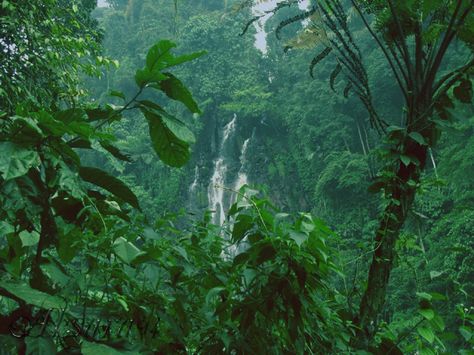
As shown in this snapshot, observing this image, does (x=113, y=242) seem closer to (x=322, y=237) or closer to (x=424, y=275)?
(x=322, y=237)

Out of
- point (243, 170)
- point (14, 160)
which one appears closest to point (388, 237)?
point (14, 160)

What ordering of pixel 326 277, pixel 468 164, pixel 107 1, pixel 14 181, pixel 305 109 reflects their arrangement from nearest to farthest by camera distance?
pixel 14 181, pixel 326 277, pixel 468 164, pixel 305 109, pixel 107 1

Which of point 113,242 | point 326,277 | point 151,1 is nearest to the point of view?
point 113,242

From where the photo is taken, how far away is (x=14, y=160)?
1.76ft

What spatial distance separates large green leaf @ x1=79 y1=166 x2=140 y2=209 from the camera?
0.67 m

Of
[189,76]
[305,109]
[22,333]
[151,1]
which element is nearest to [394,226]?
[22,333]

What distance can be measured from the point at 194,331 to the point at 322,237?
0.33 metres

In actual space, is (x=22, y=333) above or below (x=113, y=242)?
below

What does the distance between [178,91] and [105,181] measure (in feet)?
0.60

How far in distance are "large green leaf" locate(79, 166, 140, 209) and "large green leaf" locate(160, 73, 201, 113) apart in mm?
159

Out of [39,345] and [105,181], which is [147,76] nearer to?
[105,181]

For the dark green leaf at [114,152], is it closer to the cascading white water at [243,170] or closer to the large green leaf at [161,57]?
the large green leaf at [161,57]

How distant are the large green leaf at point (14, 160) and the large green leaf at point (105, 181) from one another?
0.37 feet

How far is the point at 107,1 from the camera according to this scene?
95.5 ft
